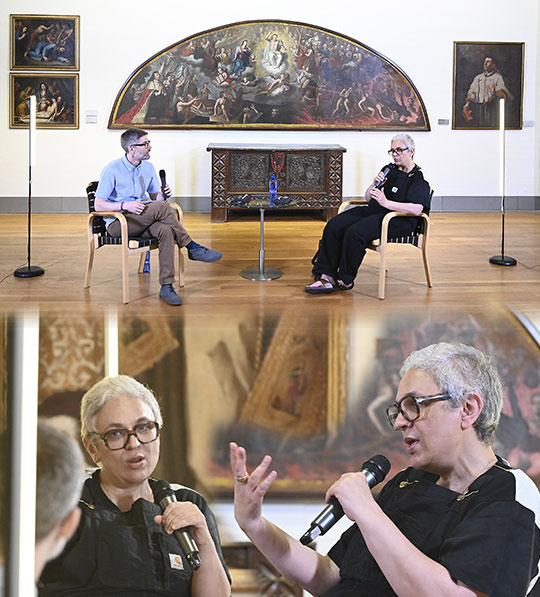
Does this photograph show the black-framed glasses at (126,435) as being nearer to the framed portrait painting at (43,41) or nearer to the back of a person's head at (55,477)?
the back of a person's head at (55,477)

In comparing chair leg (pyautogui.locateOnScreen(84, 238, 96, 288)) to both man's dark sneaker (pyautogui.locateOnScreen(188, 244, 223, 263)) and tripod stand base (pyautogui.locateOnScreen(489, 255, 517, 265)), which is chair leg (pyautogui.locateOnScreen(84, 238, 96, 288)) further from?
tripod stand base (pyautogui.locateOnScreen(489, 255, 517, 265))

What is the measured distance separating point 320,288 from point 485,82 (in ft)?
19.5

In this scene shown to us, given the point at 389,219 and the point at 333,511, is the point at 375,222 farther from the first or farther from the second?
the point at 333,511

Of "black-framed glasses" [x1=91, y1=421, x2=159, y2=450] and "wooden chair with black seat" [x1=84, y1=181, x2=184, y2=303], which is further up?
"wooden chair with black seat" [x1=84, y1=181, x2=184, y2=303]

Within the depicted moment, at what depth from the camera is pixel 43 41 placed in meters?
10.6

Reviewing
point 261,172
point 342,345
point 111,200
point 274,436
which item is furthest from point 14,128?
point 274,436

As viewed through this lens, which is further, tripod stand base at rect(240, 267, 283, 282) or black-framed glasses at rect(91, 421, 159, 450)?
tripod stand base at rect(240, 267, 283, 282)

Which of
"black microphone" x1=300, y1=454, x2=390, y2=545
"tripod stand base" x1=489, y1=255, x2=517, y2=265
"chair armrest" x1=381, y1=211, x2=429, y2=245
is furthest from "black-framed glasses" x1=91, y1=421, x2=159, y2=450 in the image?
"tripod stand base" x1=489, y1=255, x2=517, y2=265

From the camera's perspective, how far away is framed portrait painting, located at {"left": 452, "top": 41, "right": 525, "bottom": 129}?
1097cm

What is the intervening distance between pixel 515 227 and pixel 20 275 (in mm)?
5743

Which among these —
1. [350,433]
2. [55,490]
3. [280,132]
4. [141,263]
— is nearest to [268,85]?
[280,132]

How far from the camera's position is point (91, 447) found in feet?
7.04

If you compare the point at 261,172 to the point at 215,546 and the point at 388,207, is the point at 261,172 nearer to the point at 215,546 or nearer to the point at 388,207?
the point at 388,207

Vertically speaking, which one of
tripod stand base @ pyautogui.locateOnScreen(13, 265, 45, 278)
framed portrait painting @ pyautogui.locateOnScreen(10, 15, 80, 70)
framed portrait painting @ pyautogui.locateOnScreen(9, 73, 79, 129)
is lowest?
tripod stand base @ pyautogui.locateOnScreen(13, 265, 45, 278)
